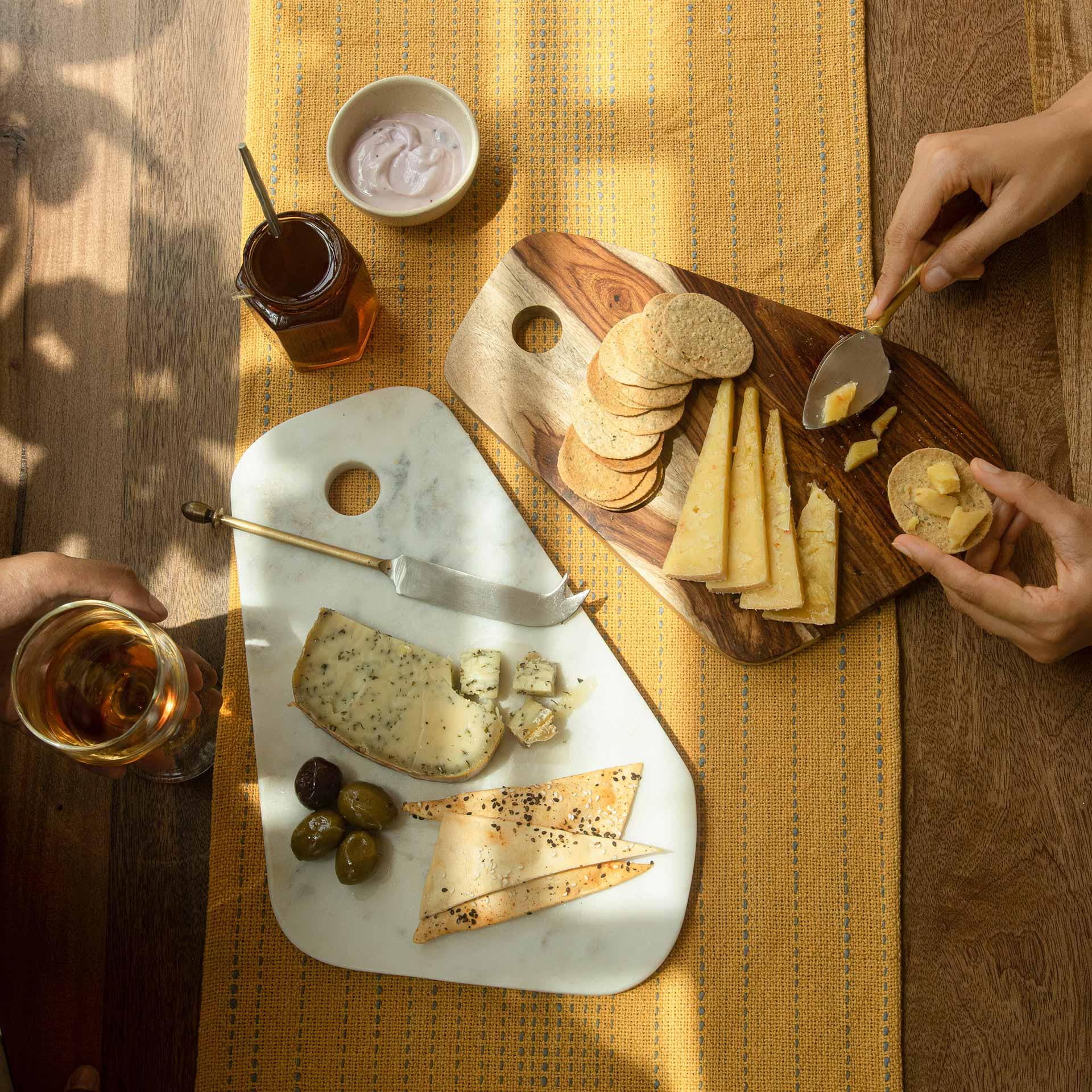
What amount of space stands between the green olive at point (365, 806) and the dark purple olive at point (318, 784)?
21mm

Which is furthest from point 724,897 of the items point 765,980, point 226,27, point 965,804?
point 226,27

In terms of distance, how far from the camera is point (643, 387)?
1.54m

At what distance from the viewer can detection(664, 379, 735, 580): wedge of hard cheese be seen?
149 cm

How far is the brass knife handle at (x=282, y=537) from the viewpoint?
1.55 m

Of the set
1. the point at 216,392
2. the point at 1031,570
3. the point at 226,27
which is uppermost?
the point at 226,27

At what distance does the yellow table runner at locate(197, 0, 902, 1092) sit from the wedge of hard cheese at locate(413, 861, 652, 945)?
0.13 metres

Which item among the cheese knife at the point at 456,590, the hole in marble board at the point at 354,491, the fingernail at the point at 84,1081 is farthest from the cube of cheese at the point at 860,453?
the fingernail at the point at 84,1081

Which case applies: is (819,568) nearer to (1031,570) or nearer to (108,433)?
(1031,570)

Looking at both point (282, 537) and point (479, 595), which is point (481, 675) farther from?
point (282, 537)

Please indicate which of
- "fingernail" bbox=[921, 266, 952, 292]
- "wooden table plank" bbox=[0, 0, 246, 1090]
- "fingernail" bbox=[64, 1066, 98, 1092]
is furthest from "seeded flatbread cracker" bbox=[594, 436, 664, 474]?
"fingernail" bbox=[64, 1066, 98, 1092]

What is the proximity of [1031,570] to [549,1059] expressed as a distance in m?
1.23

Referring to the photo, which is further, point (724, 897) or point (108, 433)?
point (108, 433)

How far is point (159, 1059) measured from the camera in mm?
1525

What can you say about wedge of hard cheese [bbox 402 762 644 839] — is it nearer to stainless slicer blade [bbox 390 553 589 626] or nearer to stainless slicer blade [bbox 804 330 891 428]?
stainless slicer blade [bbox 390 553 589 626]
